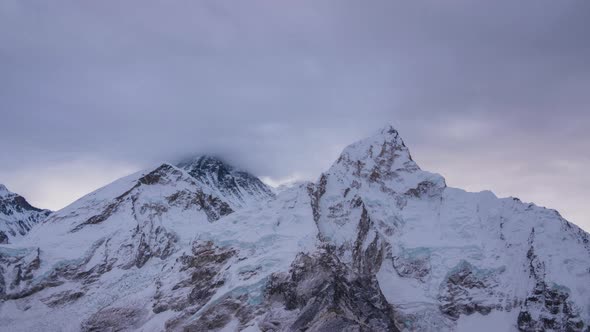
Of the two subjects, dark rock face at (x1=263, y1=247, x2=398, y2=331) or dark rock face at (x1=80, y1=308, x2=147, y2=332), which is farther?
dark rock face at (x1=80, y1=308, x2=147, y2=332)

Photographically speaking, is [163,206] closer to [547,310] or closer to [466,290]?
[466,290]

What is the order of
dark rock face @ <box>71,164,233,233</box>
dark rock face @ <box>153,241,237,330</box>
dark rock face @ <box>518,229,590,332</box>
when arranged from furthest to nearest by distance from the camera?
dark rock face @ <box>71,164,233,233</box>, dark rock face @ <box>518,229,590,332</box>, dark rock face @ <box>153,241,237,330</box>

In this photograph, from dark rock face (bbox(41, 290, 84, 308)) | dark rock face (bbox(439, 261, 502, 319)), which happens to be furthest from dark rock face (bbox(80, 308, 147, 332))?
dark rock face (bbox(439, 261, 502, 319))

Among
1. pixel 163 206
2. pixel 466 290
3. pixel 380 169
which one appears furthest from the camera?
pixel 380 169

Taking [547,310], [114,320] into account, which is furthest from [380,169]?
[114,320]

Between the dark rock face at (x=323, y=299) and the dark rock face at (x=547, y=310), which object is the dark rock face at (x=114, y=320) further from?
the dark rock face at (x=547, y=310)

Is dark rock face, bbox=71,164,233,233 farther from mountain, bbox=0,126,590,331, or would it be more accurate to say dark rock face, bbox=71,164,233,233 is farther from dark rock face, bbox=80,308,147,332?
dark rock face, bbox=80,308,147,332
